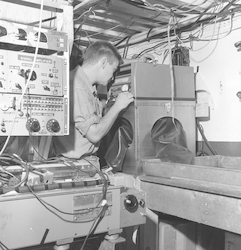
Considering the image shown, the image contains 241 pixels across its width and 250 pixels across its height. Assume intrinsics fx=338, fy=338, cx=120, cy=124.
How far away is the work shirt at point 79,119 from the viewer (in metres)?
2.05

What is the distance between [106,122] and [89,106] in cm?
15

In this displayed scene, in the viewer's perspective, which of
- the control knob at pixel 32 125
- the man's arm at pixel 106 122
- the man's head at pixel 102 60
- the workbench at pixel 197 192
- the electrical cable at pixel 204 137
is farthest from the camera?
the electrical cable at pixel 204 137

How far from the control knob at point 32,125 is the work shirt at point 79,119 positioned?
1.35 ft

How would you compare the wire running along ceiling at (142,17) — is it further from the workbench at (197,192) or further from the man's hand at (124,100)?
the workbench at (197,192)

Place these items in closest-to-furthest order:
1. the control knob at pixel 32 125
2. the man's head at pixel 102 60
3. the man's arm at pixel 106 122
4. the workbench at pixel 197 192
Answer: the workbench at pixel 197 192 → the control knob at pixel 32 125 → the man's arm at pixel 106 122 → the man's head at pixel 102 60

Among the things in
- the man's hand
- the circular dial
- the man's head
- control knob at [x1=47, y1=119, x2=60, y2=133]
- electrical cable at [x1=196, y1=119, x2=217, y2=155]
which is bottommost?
the circular dial

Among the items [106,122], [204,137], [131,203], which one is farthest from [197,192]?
[204,137]

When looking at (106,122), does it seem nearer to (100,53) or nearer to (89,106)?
(89,106)

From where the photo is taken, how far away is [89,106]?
6.86 feet

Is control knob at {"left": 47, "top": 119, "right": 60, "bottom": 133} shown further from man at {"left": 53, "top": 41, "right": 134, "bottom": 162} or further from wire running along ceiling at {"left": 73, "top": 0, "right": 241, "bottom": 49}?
wire running along ceiling at {"left": 73, "top": 0, "right": 241, "bottom": 49}

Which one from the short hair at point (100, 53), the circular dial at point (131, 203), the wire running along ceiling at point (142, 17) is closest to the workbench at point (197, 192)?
the circular dial at point (131, 203)

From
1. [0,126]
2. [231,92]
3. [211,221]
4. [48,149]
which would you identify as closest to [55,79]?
[0,126]

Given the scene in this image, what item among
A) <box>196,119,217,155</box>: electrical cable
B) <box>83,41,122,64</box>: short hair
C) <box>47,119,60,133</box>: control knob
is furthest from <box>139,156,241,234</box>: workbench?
<box>83,41,122,64</box>: short hair

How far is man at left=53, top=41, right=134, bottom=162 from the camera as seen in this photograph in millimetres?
2051
